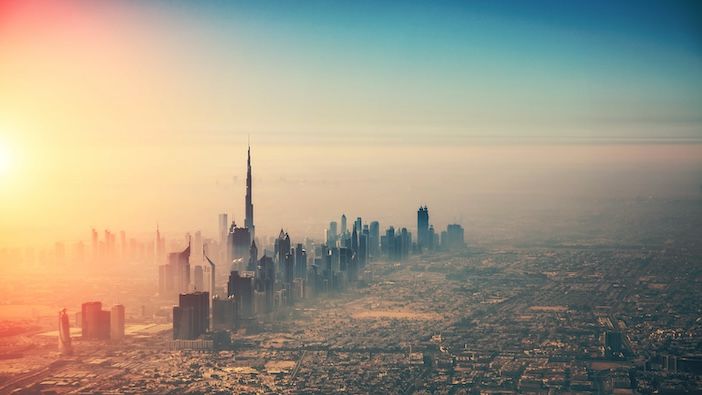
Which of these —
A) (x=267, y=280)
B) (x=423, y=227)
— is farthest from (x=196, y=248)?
(x=423, y=227)

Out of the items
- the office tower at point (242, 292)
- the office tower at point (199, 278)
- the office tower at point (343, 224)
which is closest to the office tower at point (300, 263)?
the office tower at point (199, 278)

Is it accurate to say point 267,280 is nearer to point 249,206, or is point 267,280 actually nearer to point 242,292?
point 242,292

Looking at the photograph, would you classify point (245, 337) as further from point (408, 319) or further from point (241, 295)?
point (408, 319)

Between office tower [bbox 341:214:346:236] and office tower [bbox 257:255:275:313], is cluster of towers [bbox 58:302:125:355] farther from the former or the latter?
office tower [bbox 341:214:346:236]

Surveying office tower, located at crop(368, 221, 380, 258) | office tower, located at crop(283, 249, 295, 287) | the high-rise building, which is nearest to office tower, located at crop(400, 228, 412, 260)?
office tower, located at crop(368, 221, 380, 258)

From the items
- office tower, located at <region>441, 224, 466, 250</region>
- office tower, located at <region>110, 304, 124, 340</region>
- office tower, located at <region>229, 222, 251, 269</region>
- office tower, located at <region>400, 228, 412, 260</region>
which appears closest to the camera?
office tower, located at <region>110, 304, 124, 340</region>
